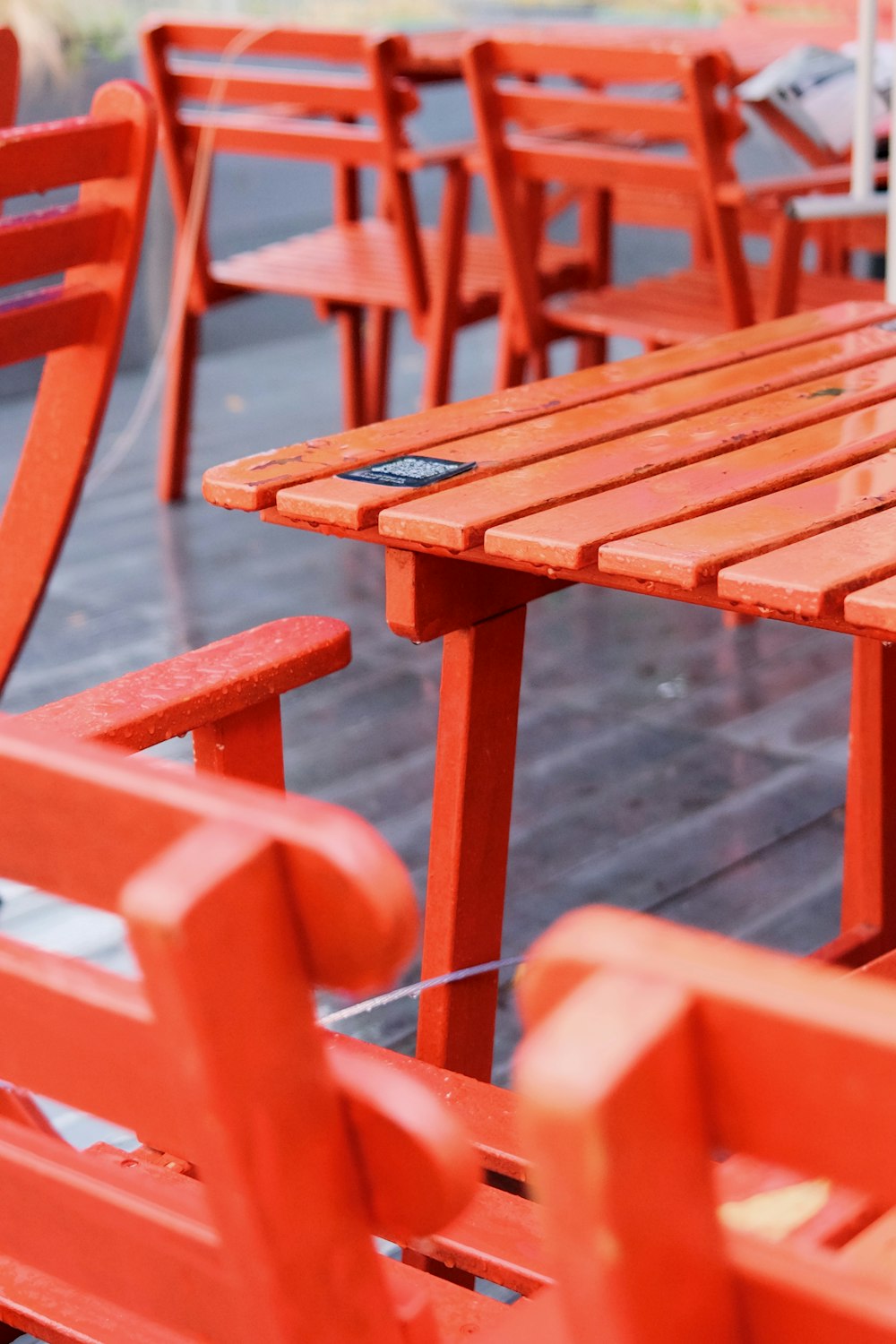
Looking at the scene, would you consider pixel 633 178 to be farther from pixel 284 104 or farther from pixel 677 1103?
pixel 677 1103

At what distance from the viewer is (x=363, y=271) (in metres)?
3.66

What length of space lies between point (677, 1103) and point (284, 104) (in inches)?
125

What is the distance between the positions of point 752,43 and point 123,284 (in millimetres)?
3152

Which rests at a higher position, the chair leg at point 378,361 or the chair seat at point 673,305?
the chair seat at point 673,305

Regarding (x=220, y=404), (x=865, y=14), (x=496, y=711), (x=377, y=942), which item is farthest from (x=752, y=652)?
(x=377, y=942)

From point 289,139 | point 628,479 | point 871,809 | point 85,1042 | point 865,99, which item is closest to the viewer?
point 85,1042

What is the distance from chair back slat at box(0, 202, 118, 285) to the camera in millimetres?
1405

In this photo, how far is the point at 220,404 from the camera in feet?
15.9

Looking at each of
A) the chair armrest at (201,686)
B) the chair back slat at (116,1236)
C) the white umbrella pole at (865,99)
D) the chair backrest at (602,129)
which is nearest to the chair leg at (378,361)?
the chair backrest at (602,129)

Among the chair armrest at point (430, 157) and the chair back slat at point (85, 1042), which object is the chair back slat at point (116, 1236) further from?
the chair armrest at point (430, 157)

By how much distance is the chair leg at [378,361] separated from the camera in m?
4.00

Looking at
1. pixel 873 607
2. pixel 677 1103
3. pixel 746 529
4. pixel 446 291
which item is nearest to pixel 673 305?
pixel 446 291

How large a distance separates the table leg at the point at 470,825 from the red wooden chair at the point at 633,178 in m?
1.50

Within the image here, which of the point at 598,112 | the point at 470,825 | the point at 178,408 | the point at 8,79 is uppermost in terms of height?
the point at 8,79
